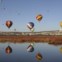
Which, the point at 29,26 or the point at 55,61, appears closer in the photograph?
the point at 55,61

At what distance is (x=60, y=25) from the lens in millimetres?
79938

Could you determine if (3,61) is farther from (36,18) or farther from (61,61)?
(36,18)

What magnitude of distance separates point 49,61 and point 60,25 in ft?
179

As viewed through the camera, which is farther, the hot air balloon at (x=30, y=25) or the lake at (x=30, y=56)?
the hot air balloon at (x=30, y=25)

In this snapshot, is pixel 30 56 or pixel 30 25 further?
pixel 30 25

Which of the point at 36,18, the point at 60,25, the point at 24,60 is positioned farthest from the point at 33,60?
the point at 60,25

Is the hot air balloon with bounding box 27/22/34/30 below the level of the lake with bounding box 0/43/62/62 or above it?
above

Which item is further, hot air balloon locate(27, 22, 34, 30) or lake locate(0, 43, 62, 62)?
hot air balloon locate(27, 22, 34, 30)

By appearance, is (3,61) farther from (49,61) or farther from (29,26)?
(29,26)

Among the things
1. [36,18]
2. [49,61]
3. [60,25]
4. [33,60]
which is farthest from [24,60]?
[60,25]

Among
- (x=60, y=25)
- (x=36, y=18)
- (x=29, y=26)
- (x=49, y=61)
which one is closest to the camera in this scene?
(x=49, y=61)

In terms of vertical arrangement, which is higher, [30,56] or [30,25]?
[30,25]

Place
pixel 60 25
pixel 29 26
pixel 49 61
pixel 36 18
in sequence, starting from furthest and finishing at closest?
1. pixel 60 25
2. pixel 29 26
3. pixel 36 18
4. pixel 49 61

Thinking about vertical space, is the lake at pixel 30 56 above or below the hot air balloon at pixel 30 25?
below
